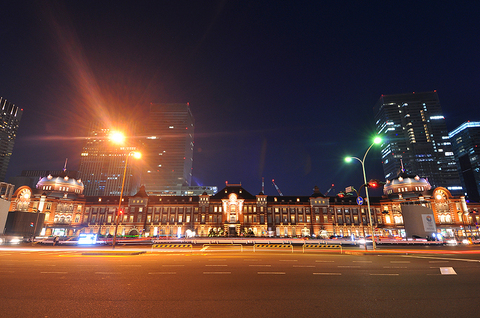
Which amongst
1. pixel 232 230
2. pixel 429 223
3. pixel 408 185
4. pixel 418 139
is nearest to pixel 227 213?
pixel 232 230

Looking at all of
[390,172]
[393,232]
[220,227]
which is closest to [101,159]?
[220,227]

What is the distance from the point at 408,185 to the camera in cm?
8112

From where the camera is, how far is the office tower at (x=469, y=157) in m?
144

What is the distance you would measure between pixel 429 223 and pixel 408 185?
3102 centimetres

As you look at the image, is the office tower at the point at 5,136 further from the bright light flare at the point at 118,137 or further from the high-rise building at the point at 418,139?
the high-rise building at the point at 418,139

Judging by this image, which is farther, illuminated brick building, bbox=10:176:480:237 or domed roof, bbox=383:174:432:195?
domed roof, bbox=383:174:432:195

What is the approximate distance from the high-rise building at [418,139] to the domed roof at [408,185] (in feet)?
251

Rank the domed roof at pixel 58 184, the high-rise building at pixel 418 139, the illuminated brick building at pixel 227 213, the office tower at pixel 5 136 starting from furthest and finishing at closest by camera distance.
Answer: the office tower at pixel 5 136 → the high-rise building at pixel 418 139 → the domed roof at pixel 58 184 → the illuminated brick building at pixel 227 213

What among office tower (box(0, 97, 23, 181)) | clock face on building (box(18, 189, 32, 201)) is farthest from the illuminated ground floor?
office tower (box(0, 97, 23, 181))

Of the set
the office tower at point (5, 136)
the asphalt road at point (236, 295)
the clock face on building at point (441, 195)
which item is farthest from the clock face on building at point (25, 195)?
the office tower at point (5, 136)

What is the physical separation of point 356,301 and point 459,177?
204m

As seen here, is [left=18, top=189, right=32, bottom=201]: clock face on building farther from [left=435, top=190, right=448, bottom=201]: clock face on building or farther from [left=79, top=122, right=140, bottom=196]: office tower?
[left=435, top=190, right=448, bottom=201]: clock face on building

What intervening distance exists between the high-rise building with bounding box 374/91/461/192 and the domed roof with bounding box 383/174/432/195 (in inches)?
3016

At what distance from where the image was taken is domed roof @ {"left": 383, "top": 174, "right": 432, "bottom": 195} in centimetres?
8019
